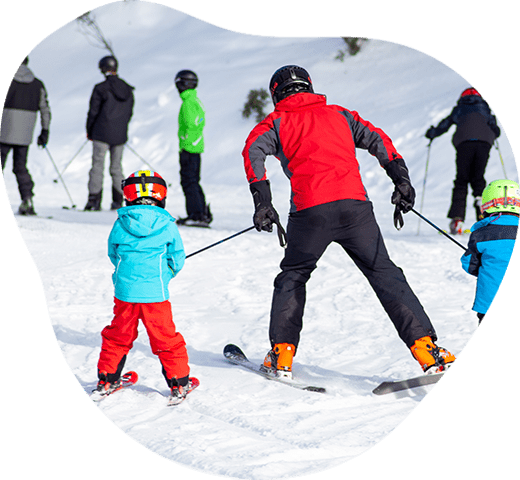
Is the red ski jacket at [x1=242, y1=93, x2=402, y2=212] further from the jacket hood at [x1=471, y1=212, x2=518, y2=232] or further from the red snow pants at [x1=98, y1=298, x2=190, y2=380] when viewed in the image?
the red snow pants at [x1=98, y1=298, x2=190, y2=380]

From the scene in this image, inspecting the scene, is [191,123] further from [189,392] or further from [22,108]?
[189,392]

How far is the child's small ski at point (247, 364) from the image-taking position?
252 cm

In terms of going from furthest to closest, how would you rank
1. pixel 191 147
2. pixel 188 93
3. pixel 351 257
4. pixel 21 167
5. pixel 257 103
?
pixel 191 147
pixel 188 93
pixel 257 103
pixel 21 167
pixel 351 257

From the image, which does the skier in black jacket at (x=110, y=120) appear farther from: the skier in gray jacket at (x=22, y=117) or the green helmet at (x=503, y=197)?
the green helmet at (x=503, y=197)

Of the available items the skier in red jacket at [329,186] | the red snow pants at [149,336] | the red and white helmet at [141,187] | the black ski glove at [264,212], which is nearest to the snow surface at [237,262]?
the red snow pants at [149,336]

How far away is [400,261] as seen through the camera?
3613 millimetres

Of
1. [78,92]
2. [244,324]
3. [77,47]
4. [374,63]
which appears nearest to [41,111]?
[77,47]

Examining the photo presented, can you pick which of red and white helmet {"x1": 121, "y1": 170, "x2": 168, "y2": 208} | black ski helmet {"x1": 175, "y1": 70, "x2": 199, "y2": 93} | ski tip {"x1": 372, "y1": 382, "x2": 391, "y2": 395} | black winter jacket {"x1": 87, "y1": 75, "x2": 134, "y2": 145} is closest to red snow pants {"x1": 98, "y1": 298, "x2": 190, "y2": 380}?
red and white helmet {"x1": 121, "y1": 170, "x2": 168, "y2": 208}

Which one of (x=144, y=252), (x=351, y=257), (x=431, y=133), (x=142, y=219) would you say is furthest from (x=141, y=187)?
(x=431, y=133)

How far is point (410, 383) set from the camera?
2.37 metres

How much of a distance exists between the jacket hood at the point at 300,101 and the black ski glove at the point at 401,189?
340mm

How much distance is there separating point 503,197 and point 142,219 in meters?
1.24

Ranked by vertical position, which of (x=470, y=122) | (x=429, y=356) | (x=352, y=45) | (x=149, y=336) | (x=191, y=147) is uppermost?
(x=352, y=45)

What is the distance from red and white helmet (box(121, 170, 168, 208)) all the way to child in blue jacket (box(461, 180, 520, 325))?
115 centimetres
